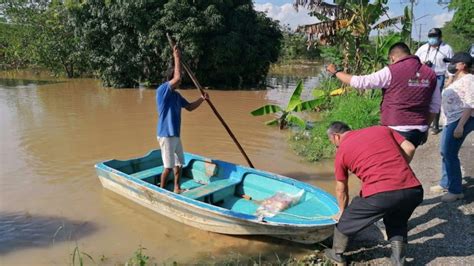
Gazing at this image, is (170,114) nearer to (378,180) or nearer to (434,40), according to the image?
(378,180)

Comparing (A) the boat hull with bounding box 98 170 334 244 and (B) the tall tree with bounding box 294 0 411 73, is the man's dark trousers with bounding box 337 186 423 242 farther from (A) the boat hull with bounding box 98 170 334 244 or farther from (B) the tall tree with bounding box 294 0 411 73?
(B) the tall tree with bounding box 294 0 411 73

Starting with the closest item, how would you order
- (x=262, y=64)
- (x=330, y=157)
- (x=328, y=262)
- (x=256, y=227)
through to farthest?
(x=328, y=262) → (x=256, y=227) → (x=330, y=157) → (x=262, y=64)

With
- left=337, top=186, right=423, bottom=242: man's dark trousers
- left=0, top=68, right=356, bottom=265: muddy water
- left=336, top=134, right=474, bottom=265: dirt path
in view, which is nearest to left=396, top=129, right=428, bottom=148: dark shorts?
left=337, top=186, right=423, bottom=242: man's dark trousers

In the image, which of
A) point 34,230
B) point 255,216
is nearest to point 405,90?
point 255,216

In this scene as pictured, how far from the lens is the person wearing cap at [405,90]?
3.77 m

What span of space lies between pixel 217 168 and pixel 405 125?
3.12m

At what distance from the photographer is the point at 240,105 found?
15.5 meters

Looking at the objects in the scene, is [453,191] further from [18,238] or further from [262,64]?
[262,64]

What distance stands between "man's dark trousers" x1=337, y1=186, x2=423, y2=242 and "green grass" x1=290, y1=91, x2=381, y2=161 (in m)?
4.55

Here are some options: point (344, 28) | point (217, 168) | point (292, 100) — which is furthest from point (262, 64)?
point (217, 168)

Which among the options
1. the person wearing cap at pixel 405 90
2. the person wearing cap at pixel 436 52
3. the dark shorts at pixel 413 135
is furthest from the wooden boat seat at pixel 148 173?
the person wearing cap at pixel 436 52

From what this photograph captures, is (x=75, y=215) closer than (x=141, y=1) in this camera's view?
Yes

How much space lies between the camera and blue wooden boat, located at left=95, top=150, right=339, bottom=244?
14.1 feet

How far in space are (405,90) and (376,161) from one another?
988mm
